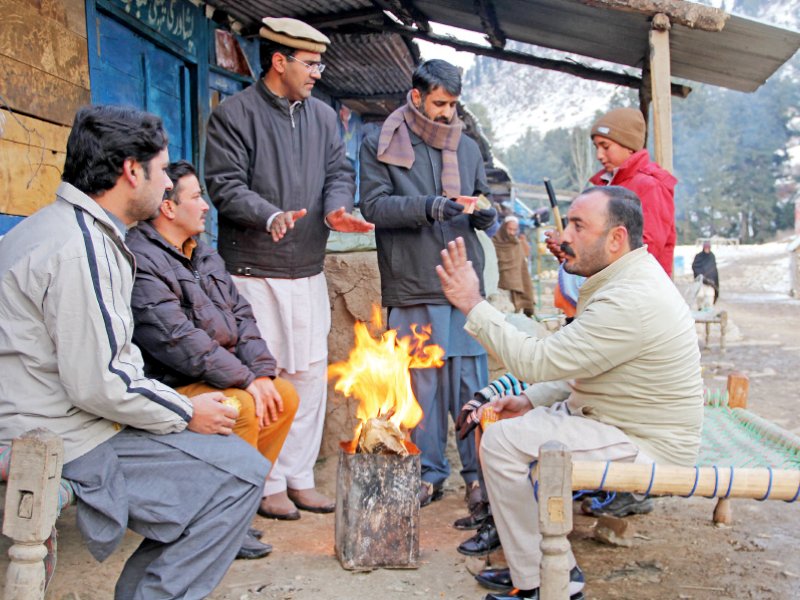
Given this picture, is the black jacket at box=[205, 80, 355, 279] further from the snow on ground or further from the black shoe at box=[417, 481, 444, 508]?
the snow on ground

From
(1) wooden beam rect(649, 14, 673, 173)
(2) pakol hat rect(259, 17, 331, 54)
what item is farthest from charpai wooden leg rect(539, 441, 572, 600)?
(1) wooden beam rect(649, 14, 673, 173)

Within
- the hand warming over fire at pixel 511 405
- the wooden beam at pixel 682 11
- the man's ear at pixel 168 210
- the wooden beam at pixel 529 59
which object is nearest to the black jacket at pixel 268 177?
the man's ear at pixel 168 210

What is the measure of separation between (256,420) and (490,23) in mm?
4874

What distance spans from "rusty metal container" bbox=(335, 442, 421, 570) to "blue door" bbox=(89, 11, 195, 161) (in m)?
3.57

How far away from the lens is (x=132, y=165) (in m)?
2.50

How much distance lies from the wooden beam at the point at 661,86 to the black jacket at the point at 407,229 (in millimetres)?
1566

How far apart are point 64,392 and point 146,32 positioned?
4527mm

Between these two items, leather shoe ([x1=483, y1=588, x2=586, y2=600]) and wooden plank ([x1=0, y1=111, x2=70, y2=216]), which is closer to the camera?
leather shoe ([x1=483, y1=588, x2=586, y2=600])

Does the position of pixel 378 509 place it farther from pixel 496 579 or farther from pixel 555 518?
pixel 555 518

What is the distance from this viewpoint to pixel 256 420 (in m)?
3.16

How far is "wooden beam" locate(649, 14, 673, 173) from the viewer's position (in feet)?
15.9

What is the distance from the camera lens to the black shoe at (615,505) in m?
4.01

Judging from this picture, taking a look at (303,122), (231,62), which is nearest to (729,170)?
(231,62)

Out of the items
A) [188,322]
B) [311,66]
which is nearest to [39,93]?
[311,66]
